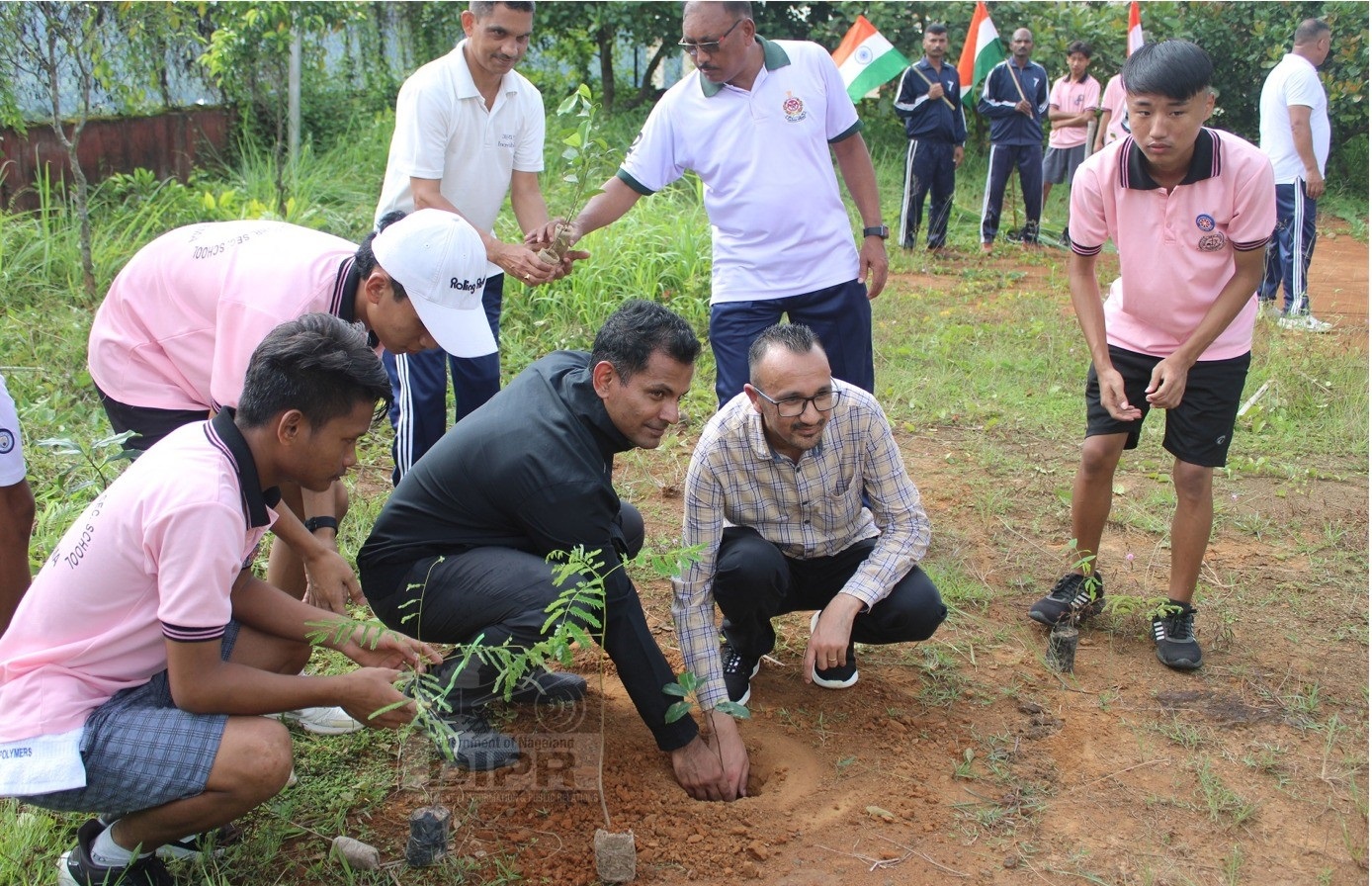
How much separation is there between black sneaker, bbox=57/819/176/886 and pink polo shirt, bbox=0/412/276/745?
0.31 metres

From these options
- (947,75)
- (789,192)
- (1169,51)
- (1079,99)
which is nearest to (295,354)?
(789,192)

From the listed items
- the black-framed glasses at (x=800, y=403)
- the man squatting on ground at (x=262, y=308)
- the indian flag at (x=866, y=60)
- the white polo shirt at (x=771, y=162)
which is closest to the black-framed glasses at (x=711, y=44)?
the white polo shirt at (x=771, y=162)

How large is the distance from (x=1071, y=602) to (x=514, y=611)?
1.94 m

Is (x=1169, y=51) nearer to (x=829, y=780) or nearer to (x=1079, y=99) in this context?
(x=829, y=780)

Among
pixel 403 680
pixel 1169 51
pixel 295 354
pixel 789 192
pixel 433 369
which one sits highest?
pixel 1169 51

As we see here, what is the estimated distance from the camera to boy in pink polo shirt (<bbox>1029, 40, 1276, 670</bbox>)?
323cm

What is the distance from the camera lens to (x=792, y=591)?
3.33 metres

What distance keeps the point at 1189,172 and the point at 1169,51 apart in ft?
1.18

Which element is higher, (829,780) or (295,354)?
(295,354)

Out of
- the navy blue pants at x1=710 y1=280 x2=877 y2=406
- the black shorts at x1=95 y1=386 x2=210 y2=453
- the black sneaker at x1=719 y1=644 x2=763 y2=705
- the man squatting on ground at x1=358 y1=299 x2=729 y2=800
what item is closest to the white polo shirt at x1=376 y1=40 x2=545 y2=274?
the navy blue pants at x1=710 y1=280 x2=877 y2=406

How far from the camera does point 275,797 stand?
9.23 feet

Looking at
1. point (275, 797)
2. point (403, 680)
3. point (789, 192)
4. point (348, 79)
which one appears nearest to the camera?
point (403, 680)

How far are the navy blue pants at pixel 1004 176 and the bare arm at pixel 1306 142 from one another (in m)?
3.24

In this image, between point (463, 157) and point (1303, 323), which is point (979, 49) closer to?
point (1303, 323)
